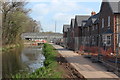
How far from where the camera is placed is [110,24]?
2389 centimetres

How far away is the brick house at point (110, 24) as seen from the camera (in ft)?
74.9

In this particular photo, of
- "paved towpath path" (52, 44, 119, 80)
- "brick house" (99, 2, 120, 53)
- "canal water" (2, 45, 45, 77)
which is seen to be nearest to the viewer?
"paved towpath path" (52, 44, 119, 80)

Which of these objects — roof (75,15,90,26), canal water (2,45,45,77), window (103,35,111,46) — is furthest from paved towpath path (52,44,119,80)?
roof (75,15,90,26)

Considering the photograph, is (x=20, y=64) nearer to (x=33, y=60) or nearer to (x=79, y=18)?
(x=33, y=60)

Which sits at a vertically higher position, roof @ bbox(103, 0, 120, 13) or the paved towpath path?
roof @ bbox(103, 0, 120, 13)

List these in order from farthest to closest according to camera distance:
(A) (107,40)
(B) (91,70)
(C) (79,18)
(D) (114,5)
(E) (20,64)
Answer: (C) (79,18) → (A) (107,40) → (D) (114,5) → (E) (20,64) → (B) (91,70)

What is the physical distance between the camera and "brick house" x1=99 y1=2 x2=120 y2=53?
22844 mm

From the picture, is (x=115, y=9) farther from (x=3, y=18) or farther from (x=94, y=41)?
(x=3, y=18)

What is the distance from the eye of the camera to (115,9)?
23.4 m

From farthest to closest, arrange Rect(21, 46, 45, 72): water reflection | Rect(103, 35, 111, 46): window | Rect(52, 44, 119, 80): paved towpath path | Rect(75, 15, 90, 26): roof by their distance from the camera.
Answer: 1. Rect(75, 15, 90, 26): roof
2. Rect(103, 35, 111, 46): window
3. Rect(21, 46, 45, 72): water reflection
4. Rect(52, 44, 119, 80): paved towpath path

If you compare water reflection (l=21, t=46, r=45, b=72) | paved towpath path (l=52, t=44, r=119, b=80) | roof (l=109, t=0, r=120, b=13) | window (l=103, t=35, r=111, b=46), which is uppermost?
roof (l=109, t=0, r=120, b=13)

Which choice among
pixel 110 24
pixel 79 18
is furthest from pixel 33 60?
pixel 79 18

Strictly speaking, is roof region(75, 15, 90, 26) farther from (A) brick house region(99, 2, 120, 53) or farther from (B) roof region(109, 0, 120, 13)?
(B) roof region(109, 0, 120, 13)

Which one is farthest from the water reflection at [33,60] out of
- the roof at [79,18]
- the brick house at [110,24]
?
the roof at [79,18]
